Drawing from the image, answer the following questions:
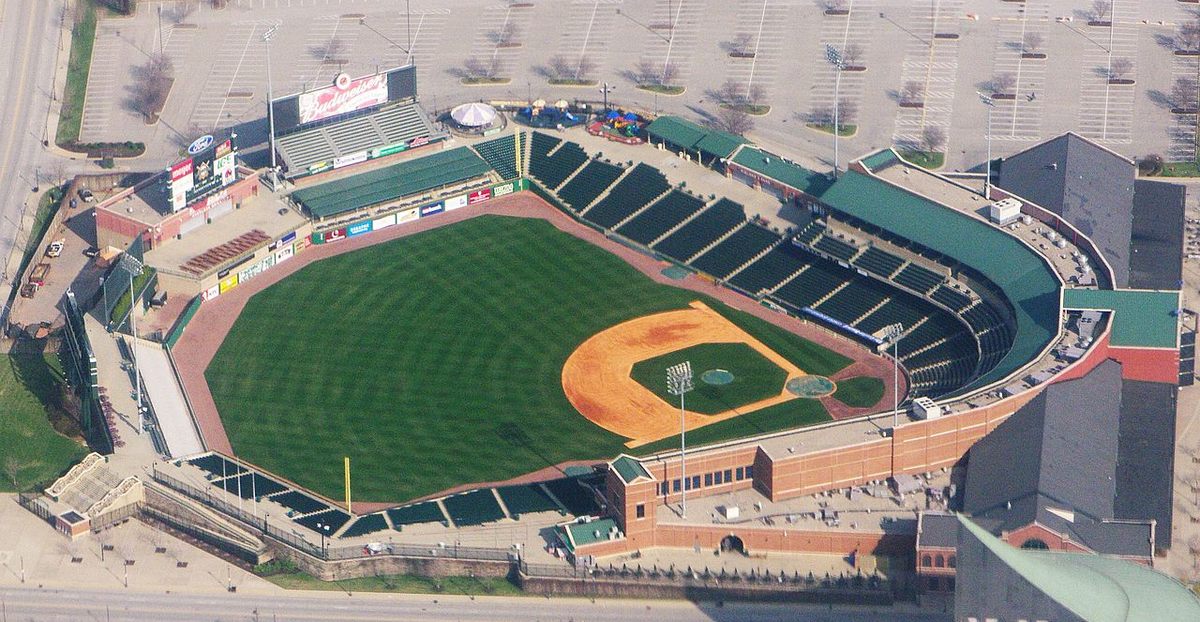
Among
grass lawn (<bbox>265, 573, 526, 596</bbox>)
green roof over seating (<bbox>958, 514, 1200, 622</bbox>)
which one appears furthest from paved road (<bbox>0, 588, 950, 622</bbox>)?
green roof over seating (<bbox>958, 514, 1200, 622</bbox>)

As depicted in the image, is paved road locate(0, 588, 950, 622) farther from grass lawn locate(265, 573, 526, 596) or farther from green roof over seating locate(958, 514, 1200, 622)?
green roof over seating locate(958, 514, 1200, 622)

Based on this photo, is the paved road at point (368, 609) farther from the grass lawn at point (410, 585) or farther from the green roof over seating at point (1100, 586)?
the green roof over seating at point (1100, 586)

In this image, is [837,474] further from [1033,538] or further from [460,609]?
[460,609]

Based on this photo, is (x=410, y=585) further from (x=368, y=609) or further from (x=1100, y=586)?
(x=1100, y=586)

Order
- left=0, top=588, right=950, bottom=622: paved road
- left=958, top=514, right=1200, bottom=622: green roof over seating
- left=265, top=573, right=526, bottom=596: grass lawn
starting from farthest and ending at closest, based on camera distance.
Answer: left=265, top=573, right=526, bottom=596: grass lawn, left=0, top=588, right=950, bottom=622: paved road, left=958, top=514, right=1200, bottom=622: green roof over seating

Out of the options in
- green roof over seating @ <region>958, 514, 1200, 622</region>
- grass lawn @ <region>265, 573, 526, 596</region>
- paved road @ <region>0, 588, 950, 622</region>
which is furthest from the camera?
grass lawn @ <region>265, 573, 526, 596</region>

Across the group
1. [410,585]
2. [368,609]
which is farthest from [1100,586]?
[368,609]

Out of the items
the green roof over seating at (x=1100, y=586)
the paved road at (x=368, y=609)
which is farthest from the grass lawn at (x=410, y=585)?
the green roof over seating at (x=1100, y=586)
